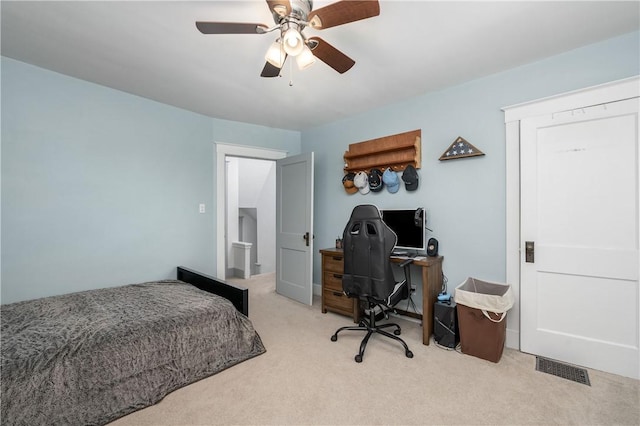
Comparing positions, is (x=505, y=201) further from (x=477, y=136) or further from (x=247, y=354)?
(x=247, y=354)

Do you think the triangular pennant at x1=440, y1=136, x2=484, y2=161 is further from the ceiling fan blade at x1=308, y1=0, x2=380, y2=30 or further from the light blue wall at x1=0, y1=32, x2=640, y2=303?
the ceiling fan blade at x1=308, y1=0, x2=380, y2=30

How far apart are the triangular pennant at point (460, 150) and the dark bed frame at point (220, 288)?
2.31 meters

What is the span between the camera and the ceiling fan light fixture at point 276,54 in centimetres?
169

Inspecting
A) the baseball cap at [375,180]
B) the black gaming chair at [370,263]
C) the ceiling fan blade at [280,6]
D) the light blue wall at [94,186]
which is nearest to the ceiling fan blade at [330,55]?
the ceiling fan blade at [280,6]

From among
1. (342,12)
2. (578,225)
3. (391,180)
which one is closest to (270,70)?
(342,12)

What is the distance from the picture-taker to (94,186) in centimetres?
274

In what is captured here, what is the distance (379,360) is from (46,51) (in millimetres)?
3586

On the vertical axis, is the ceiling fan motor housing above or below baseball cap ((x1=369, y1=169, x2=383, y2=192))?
above

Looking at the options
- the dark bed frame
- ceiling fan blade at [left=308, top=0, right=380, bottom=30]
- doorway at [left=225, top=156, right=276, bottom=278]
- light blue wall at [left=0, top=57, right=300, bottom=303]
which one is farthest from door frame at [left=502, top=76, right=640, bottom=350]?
doorway at [left=225, top=156, right=276, bottom=278]

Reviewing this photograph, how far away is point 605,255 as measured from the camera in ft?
6.82

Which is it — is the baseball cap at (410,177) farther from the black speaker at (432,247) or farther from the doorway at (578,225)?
the doorway at (578,225)

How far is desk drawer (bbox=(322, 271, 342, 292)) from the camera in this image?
3.27 m

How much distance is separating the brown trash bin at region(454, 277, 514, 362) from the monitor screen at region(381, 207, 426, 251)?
2.17 feet

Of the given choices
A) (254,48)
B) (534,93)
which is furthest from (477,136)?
(254,48)
